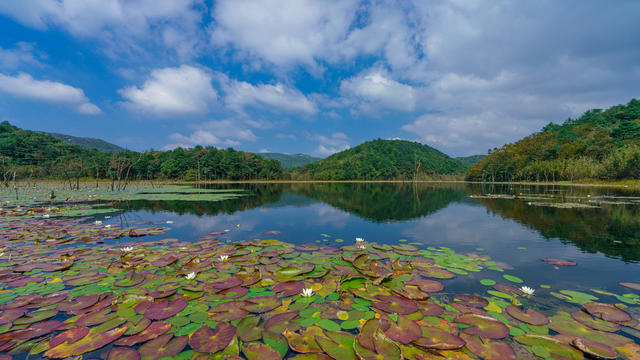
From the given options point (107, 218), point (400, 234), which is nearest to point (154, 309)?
point (400, 234)

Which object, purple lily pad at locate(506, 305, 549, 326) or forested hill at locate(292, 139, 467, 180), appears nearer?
purple lily pad at locate(506, 305, 549, 326)

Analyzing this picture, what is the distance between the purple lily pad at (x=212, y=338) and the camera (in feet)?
7.90

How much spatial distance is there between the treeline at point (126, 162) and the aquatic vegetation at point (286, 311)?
46.8 metres

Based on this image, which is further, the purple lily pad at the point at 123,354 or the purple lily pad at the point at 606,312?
the purple lily pad at the point at 606,312

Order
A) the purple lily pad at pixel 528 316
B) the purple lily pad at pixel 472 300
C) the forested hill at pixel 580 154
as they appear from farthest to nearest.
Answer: the forested hill at pixel 580 154, the purple lily pad at pixel 472 300, the purple lily pad at pixel 528 316

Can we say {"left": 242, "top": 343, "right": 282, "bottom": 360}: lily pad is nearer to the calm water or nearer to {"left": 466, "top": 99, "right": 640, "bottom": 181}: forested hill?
the calm water

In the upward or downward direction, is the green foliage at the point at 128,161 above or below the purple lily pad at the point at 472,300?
above

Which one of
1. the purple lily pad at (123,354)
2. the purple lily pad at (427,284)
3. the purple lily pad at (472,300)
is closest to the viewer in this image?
the purple lily pad at (123,354)

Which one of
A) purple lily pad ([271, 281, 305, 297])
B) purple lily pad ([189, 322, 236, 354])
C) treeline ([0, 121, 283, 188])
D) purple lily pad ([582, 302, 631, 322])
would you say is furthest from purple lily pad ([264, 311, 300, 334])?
treeline ([0, 121, 283, 188])

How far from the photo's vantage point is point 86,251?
5.55m

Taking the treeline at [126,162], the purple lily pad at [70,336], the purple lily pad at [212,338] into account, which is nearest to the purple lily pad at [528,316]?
the purple lily pad at [212,338]

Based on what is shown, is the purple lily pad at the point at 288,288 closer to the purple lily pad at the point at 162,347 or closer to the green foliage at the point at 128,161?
the purple lily pad at the point at 162,347

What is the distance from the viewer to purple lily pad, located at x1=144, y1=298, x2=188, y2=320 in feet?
9.74

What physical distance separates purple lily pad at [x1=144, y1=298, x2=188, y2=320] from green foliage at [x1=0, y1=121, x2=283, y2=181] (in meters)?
48.9
